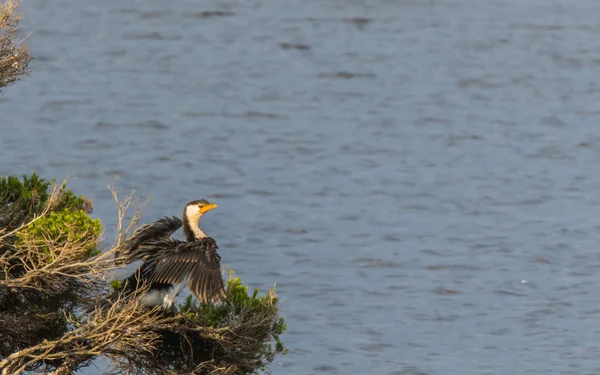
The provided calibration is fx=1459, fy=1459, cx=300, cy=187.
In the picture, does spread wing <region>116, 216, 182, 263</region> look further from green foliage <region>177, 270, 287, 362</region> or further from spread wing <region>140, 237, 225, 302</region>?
green foliage <region>177, 270, 287, 362</region>

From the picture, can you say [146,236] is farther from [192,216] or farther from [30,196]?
[30,196]

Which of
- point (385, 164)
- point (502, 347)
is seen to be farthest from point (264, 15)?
point (502, 347)

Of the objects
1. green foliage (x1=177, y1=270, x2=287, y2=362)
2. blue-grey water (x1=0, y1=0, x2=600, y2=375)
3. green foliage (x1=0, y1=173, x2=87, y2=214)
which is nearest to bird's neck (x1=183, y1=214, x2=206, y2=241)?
green foliage (x1=177, y1=270, x2=287, y2=362)

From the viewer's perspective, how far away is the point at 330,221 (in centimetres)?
3609

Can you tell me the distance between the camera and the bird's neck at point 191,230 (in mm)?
18312

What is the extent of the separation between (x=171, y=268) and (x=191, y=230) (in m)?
1.24

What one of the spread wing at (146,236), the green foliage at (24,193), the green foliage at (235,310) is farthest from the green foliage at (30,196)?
the green foliage at (235,310)

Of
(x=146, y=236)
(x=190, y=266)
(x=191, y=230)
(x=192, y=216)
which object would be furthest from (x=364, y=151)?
(x=190, y=266)

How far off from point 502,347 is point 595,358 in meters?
1.87

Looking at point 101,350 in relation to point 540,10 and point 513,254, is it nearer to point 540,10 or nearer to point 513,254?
point 513,254

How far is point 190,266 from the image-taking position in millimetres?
17312

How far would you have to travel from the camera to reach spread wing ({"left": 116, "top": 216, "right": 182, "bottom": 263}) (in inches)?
698

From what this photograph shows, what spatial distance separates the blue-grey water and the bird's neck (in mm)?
8744

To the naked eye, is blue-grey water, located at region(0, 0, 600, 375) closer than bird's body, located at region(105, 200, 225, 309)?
No
